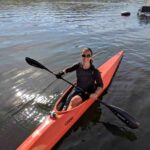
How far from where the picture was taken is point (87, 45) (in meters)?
19.0

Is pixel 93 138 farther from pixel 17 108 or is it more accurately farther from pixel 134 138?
pixel 17 108

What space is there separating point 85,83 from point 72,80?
309cm

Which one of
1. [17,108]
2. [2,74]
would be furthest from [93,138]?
[2,74]

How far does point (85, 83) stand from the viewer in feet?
32.2

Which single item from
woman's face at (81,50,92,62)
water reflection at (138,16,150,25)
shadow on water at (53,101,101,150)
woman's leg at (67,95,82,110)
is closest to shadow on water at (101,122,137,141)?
shadow on water at (53,101,101,150)

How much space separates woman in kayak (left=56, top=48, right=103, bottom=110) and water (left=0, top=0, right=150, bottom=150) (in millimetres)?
779

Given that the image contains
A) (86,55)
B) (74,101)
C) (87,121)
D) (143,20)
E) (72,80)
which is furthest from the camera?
(143,20)

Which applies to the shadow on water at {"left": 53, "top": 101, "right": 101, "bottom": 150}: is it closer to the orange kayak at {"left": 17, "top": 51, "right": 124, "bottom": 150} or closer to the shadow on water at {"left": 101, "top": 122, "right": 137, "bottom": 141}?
the orange kayak at {"left": 17, "top": 51, "right": 124, "bottom": 150}

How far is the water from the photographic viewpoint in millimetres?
8688

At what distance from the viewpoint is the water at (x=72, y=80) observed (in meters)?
8.69

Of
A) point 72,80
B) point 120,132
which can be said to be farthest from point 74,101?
point 72,80

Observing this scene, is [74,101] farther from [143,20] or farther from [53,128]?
[143,20]

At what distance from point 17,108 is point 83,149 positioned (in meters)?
3.48

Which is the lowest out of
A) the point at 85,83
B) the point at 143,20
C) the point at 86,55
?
the point at 143,20
